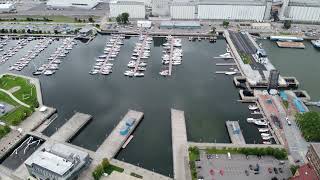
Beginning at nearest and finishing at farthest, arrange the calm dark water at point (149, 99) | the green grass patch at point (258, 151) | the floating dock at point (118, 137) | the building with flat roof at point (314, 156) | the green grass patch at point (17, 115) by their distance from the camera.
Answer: the building with flat roof at point (314, 156), the green grass patch at point (258, 151), the floating dock at point (118, 137), the calm dark water at point (149, 99), the green grass patch at point (17, 115)

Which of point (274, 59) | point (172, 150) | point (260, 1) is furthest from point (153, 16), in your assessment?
point (172, 150)

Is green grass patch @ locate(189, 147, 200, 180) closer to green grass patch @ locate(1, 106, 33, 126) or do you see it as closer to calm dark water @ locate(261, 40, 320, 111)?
calm dark water @ locate(261, 40, 320, 111)

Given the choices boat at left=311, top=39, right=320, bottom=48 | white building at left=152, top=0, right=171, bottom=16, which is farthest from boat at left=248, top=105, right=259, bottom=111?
white building at left=152, top=0, right=171, bottom=16

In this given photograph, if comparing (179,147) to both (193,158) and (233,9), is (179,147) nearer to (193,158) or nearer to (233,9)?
(193,158)

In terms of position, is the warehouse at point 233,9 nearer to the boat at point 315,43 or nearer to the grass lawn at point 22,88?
the boat at point 315,43

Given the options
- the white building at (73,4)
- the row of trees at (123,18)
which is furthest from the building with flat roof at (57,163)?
the white building at (73,4)

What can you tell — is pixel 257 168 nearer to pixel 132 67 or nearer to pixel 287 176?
pixel 287 176
